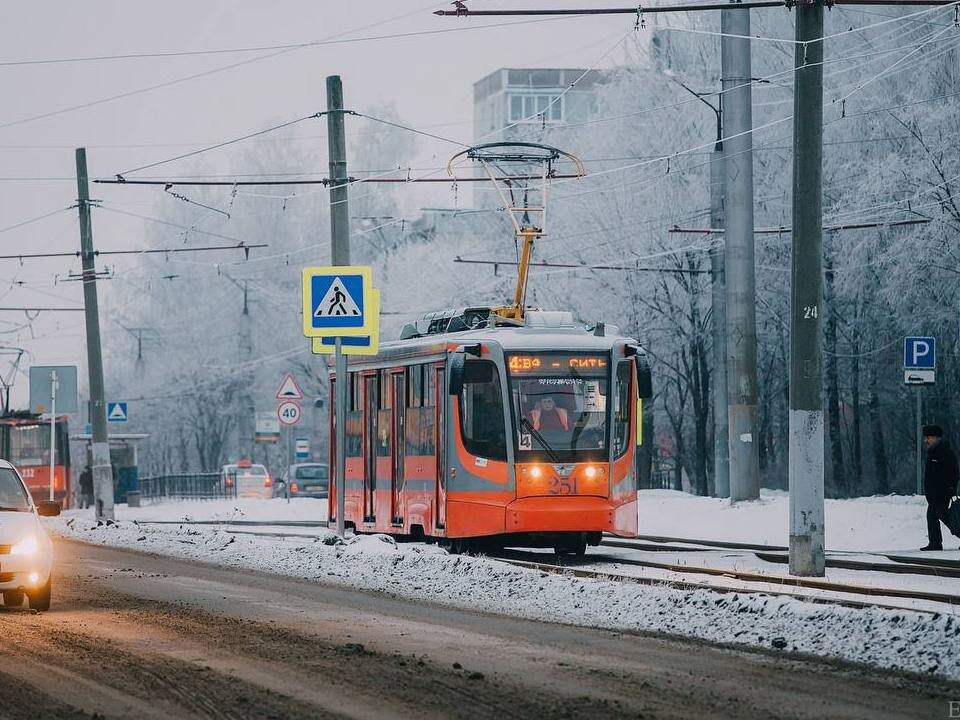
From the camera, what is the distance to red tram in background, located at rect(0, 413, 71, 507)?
52344 millimetres

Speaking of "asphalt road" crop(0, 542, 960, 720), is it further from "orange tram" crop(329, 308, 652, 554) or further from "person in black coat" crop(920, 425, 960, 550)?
"person in black coat" crop(920, 425, 960, 550)

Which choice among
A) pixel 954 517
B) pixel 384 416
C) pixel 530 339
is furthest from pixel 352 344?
pixel 954 517

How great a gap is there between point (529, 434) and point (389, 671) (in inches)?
427

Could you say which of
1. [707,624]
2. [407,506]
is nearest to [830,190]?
[407,506]

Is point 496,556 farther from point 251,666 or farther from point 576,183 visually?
point 576,183

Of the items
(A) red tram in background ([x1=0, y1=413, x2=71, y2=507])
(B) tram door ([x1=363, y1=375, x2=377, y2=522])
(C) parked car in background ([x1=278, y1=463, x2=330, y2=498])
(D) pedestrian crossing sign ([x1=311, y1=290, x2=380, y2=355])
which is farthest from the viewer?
(C) parked car in background ([x1=278, y1=463, x2=330, y2=498])

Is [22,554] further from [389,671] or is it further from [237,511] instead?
[237,511]

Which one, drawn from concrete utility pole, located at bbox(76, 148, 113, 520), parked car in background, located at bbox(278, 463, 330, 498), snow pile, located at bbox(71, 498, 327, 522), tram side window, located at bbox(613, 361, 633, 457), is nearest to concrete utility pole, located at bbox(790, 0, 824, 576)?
tram side window, located at bbox(613, 361, 633, 457)

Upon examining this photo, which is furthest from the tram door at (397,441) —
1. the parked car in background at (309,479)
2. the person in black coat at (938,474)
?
the parked car in background at (309,479)

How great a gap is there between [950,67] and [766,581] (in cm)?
2324

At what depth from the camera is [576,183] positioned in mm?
50062

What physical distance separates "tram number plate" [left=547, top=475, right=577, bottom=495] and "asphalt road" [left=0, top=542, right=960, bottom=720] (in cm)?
586

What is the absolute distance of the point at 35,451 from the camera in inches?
2072

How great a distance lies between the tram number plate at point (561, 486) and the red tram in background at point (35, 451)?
3338cm
